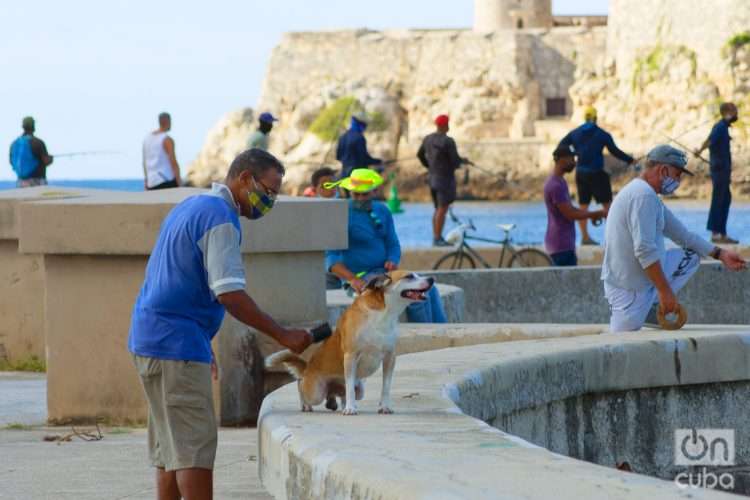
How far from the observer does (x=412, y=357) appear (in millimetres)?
7719

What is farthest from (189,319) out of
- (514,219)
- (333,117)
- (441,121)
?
(333,117)

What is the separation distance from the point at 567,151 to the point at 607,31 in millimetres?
81426

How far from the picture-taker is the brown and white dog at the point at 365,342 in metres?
6.15

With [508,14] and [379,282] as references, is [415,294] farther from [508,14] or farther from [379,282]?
[508,14]

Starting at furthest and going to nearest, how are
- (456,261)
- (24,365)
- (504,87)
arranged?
(504,87)
(456,261)
(24,365)

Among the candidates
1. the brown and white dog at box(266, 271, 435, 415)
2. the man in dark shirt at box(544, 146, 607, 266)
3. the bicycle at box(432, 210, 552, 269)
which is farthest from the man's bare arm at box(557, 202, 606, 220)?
the brown and white dog at box(266, 271, 435, 415)

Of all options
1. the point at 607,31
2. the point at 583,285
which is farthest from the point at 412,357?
the point at 607,31

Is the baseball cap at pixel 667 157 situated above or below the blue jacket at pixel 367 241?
above

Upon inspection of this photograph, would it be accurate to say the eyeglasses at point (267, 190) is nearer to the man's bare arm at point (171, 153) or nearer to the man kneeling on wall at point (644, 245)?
the man kneeling on wall at point (644, 245)

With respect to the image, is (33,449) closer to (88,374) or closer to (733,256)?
(88,374)

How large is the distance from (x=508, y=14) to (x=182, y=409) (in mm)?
102500

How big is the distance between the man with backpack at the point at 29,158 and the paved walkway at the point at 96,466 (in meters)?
11.7

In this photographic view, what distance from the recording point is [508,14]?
4205 inches

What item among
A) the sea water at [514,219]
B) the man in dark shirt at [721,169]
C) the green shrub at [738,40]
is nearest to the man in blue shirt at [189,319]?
the man in dark shirt at [721,169]
